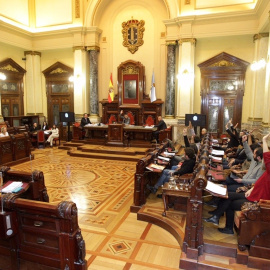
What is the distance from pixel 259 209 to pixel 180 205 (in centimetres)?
175

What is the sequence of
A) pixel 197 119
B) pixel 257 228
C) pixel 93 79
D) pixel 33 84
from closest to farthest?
pixel 257 228
pixel 197 119
pixel 93 79
pixel 33 84

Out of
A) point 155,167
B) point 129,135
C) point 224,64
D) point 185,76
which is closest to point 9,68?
point 129,135

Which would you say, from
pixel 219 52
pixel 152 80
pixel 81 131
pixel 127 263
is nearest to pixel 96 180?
pixel 127 263

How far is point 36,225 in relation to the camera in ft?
8.43

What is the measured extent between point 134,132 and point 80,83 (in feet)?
13.7

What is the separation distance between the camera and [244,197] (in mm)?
3641

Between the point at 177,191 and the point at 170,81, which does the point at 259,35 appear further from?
the point at 177,191

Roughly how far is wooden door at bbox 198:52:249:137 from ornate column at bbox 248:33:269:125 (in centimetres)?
64

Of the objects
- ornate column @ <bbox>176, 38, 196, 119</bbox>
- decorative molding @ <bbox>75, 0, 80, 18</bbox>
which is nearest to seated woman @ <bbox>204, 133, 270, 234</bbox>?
ornate column @ <bbox>176, 38, 196, 119</bbox>

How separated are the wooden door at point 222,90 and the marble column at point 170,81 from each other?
1246 mm

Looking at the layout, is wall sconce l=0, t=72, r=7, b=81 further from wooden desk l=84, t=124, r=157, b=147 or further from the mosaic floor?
the mosaic floor

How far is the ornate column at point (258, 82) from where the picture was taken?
9812 mm

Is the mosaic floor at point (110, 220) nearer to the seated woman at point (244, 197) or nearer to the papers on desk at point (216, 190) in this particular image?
the seated woman at point (244, 197)

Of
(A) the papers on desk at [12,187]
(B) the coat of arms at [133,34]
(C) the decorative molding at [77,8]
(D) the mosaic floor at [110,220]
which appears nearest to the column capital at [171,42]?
(B) the coat of arms at [133,34]
